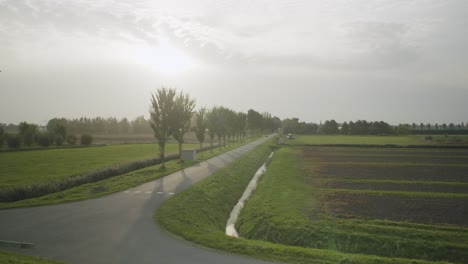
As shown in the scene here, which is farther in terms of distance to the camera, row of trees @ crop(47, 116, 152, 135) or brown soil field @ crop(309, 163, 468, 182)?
row of trees @ crop(47, 116, 152, 135)

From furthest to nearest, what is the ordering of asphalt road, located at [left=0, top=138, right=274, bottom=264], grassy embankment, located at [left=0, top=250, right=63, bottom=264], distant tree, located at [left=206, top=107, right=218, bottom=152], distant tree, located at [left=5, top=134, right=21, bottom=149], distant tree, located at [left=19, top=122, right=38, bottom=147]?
distant tree, located at [left=19, top=122, right=38, bottom=147] < distant tree, located at [left=5, top=134, right=21, bottom=149] < distant tree, located at [left=206, top=107, right=218, bottom=152] < asphalt road, located at [left=0, top=138, right=274, bottom=264] < grassy embankment, located at [left=0, top=250, right=63, bottom=264]

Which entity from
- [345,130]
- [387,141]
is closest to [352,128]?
[345,130]

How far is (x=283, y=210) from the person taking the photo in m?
17.4

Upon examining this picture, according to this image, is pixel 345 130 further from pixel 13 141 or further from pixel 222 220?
pixel 222 220

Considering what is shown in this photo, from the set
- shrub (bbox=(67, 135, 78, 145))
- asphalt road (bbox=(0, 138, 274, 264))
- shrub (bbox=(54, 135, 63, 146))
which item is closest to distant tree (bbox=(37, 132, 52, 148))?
shrub (bbox=(54, 135, 63, 146))

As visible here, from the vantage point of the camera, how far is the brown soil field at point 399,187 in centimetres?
2289

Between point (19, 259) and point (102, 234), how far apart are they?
10.1ft

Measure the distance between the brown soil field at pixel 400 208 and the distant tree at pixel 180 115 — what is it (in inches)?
668

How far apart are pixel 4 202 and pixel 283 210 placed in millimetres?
14357

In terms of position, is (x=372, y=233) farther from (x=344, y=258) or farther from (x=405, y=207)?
(x=405, y=207)

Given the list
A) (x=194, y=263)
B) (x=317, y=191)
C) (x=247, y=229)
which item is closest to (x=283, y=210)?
(x=247, y=229)

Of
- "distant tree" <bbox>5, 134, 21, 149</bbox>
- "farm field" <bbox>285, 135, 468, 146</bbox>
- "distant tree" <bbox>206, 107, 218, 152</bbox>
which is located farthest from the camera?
"farm field" <bbox>285, 135, 468, 146</bbox>

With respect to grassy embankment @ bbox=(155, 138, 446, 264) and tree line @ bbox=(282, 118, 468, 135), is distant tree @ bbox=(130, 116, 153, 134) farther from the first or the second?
grassy embankment @ bbox=(155, 138, 446, 264)

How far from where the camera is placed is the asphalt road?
10148mm
